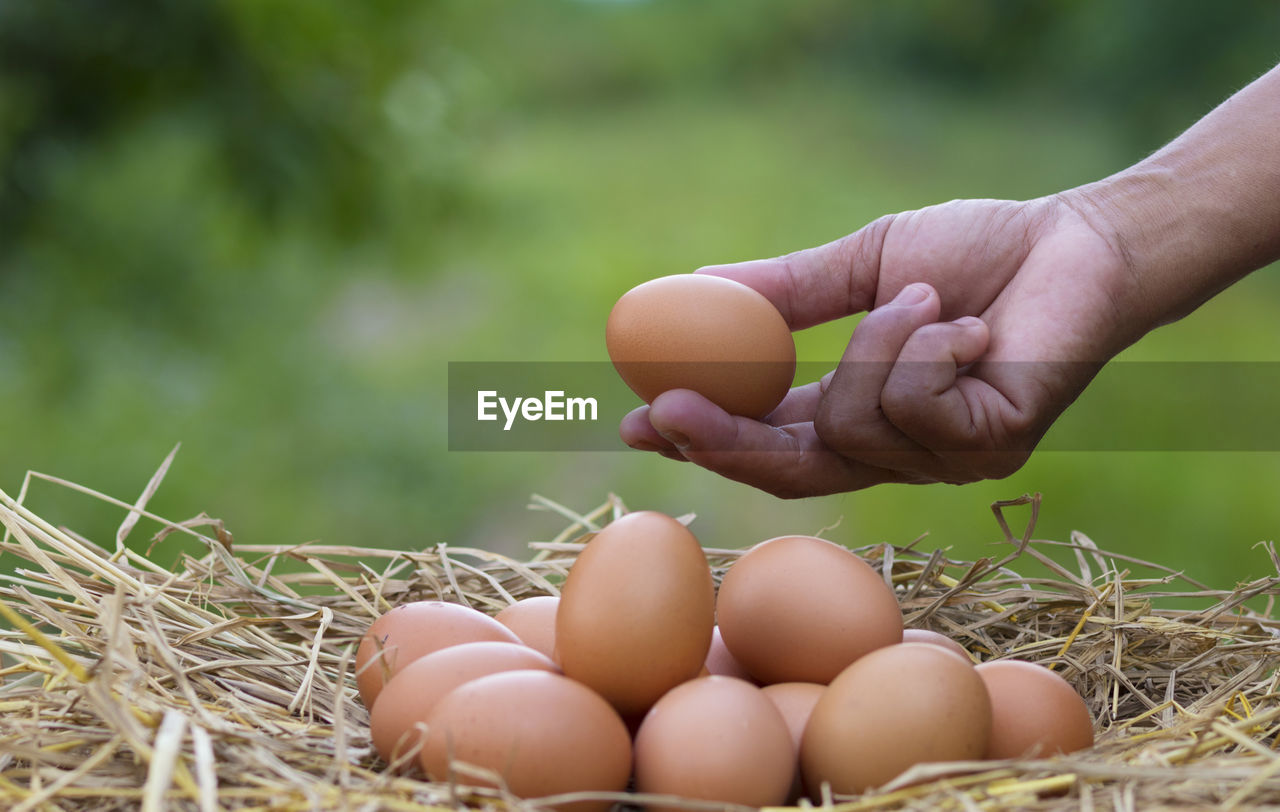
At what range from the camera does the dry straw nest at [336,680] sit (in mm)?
994

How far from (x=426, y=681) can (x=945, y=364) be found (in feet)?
2.49

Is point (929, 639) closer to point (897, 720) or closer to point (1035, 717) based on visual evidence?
point (1035, 717)

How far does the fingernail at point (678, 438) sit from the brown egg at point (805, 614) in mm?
204

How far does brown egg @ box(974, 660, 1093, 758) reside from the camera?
1201mm

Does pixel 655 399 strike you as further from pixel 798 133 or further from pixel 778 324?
pixel 798 133

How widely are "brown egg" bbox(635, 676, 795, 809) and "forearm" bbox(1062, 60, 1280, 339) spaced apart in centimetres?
88

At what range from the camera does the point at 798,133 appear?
1105 centimetres

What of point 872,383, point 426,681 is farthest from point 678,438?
point 426,681

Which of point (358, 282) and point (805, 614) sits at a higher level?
point (358, 282)

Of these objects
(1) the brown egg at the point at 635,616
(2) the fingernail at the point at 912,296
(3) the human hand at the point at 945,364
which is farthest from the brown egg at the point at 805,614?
(2) the fingernail at the point at 912,296

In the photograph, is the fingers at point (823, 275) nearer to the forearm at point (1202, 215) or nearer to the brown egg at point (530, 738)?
the forearm at point (1202, 215)

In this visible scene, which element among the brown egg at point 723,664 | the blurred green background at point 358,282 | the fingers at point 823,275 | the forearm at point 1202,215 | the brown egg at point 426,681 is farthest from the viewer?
the blurred green background at point 358,282

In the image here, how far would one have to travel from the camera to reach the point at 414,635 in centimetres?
135

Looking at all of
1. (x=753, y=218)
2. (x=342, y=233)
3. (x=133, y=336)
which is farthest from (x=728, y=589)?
(x=753, y=218)
